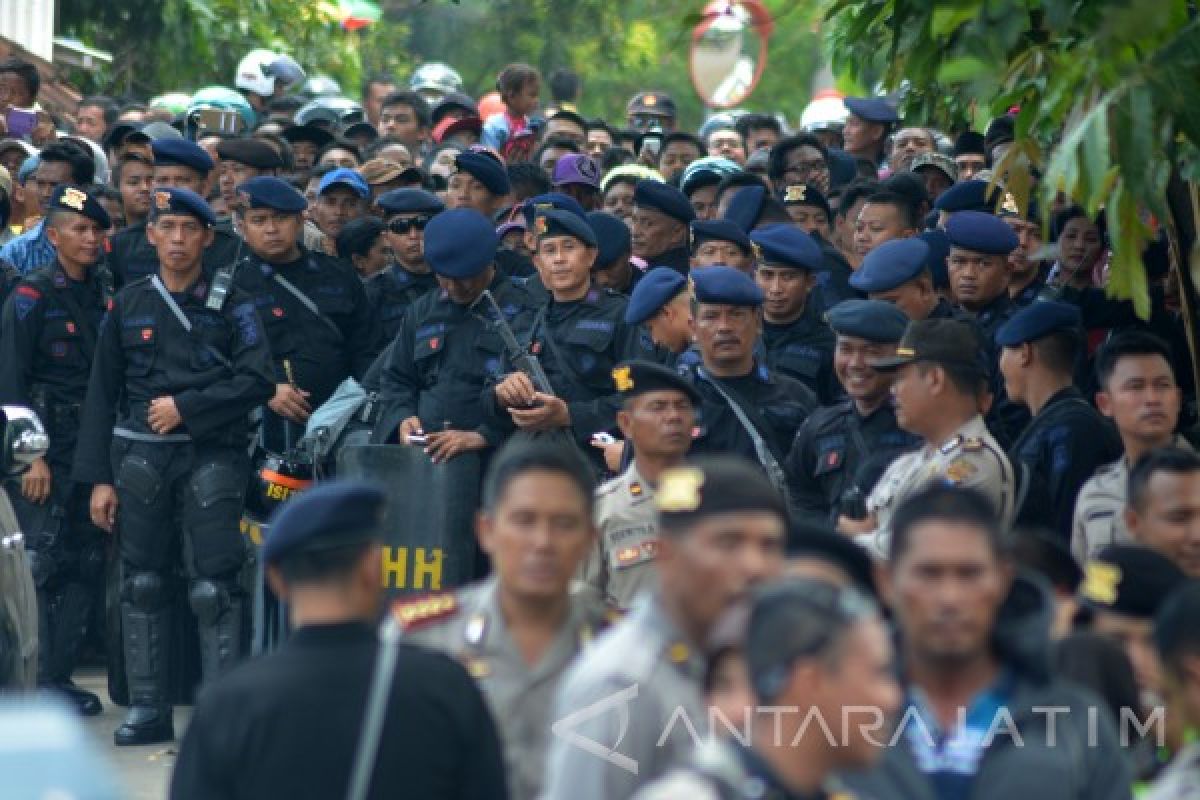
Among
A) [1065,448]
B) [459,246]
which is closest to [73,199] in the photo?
[459,246]

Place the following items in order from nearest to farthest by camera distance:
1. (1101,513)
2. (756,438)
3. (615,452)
A: (1101,513) < (756,438) < (615,452)

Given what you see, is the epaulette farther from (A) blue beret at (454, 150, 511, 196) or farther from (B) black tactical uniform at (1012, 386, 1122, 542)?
(A) blue beret at (454, 150, 511, 196)

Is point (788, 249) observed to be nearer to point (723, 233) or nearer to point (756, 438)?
point (723, 233)

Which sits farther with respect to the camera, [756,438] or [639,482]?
[756,438]

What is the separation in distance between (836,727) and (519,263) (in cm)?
801

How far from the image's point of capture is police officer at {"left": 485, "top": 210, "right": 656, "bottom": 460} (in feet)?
34.3

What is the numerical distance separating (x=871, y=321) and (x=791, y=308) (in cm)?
172

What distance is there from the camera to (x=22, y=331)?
1180cm

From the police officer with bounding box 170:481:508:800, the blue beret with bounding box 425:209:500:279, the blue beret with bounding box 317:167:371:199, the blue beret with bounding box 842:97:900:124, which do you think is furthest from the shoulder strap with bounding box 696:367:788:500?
the blue beret with bounding box 842:97:900:124

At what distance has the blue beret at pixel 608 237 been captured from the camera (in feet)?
39.1

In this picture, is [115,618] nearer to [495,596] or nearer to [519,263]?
[519,263]

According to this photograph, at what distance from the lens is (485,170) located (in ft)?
43.3

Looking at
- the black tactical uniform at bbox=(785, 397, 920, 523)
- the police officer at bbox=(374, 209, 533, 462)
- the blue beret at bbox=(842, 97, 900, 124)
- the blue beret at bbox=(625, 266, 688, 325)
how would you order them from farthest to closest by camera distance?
1. the blue beret at bbox=(842, 97, 900, 124)
2. the police officer at bbox=(374, 209, 533, 462)
3. the blue beret at bbox=(625, 266, 688, 325)
4. the black tactical uniform at bbox=(785, 397, 920, 523)

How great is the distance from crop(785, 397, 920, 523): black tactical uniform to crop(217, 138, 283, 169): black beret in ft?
18.3
